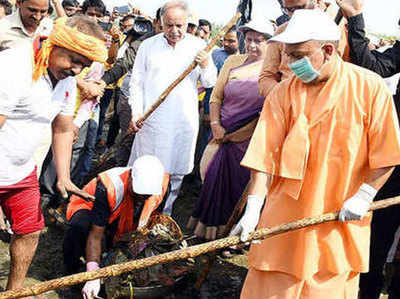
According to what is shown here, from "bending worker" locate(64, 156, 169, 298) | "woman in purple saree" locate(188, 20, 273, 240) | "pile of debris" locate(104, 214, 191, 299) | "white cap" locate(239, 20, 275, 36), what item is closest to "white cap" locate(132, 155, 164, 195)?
"bending worker" locate(64, 156, 169, 298)

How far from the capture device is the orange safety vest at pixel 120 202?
3754 mm

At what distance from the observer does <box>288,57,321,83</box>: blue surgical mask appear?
8.18 ft

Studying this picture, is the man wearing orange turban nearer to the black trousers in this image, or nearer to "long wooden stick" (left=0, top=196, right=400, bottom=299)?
"long wooden stick" (left=0, top=196, right=400, bottom=299)

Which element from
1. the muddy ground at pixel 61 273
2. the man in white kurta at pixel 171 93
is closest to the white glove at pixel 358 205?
the muddy ground at pixel 61 273

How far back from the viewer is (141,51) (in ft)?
16.1

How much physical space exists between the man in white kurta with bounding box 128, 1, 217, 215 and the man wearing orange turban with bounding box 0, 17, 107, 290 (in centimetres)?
134

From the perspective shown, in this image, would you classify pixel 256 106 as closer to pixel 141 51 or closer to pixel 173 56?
pixel 173 56

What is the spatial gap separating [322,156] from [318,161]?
35 mm

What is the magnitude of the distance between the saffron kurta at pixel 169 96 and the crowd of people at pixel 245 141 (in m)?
0.01

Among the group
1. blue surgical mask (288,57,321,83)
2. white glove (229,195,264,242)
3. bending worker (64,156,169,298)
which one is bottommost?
bending worker (64,156,169,298)

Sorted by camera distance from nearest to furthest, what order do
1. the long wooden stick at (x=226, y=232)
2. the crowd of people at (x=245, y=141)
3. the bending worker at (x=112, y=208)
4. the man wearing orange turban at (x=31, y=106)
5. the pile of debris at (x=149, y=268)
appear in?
1. the crowd of people at (x=245, y=141)
2. the man wearing orange turban at (x=31, y=106)
3. the pile of debris at (x=149, y=268)
4. the bending worker at (x=112, y=208)
5. the long wooden stick at (x=226, y=232)

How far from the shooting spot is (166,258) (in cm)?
248

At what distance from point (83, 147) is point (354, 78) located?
12.2ft

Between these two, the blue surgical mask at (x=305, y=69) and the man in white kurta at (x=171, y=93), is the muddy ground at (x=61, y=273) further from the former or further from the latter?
→ the blue surgical mask at (x=305, y=69)
